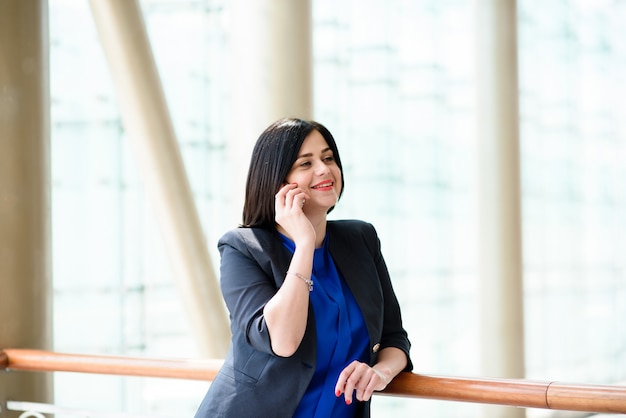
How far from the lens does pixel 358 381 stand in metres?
2.29

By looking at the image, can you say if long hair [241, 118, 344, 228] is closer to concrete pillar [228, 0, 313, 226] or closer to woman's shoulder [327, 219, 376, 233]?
woman's shoulder [327, 219, 376, 233]

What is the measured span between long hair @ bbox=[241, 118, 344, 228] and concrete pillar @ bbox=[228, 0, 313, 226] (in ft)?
7.88

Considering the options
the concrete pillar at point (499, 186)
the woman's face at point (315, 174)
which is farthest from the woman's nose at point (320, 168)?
the concrete pillar at point (499, 186)

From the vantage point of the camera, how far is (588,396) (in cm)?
251

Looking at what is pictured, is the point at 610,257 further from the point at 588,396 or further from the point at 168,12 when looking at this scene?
the point at 588,396

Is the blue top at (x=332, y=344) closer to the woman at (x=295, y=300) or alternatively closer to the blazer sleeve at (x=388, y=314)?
the woman at (x=295, y=300)

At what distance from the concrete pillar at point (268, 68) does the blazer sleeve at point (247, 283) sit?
2493mm

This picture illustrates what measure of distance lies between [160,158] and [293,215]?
400 cm

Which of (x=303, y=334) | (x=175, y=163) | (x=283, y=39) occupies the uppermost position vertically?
(x=283, y=39)

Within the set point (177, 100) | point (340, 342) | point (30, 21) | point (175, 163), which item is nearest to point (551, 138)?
point (177, 100)

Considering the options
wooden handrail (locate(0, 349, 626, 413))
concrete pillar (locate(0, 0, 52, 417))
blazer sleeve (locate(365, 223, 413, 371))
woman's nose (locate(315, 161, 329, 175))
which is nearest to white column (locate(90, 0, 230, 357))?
concrete pillar (locate(0, 0, 52, 417))

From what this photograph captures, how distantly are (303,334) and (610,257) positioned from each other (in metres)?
17.9

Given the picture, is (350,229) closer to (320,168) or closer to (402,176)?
(320,168)

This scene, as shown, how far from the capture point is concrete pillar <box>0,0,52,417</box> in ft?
13.4
